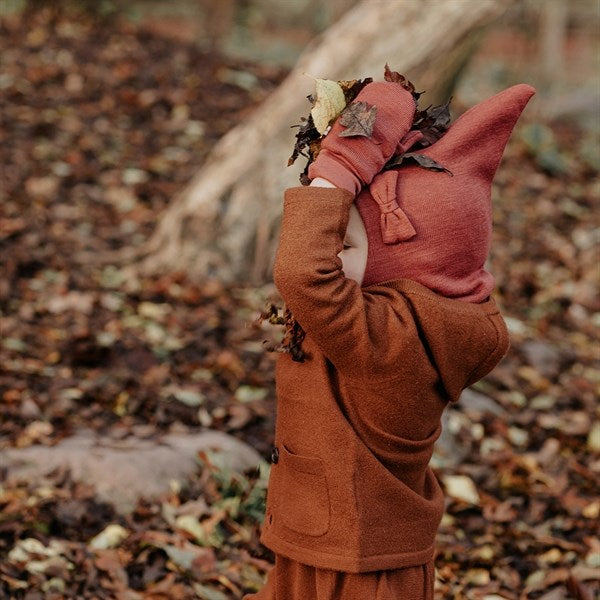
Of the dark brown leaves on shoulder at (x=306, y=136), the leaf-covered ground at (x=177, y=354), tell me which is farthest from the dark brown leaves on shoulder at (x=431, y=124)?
the leaf-covered ground at (x=177, y=354)

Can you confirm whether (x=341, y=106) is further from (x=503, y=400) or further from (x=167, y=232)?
(x=167, y=232)

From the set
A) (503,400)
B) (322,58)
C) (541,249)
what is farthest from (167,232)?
(541,249)

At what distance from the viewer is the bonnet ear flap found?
7.97 ft

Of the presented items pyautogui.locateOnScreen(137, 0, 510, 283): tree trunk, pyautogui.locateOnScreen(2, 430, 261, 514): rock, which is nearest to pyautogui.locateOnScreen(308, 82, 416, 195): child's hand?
pyautogui.locateOnScreen(2, 430, 261, 514): rock

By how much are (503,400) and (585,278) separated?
206 centimetres

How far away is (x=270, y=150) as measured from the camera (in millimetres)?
5871

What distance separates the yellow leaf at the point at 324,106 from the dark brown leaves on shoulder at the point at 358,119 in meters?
0.04

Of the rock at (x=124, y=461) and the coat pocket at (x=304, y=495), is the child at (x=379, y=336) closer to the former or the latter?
the coat pocket at (x=304, y=495)

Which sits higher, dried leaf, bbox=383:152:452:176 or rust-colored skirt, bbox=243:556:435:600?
dried leaf, bbox=383:152:452:176

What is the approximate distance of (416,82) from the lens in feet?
18.2

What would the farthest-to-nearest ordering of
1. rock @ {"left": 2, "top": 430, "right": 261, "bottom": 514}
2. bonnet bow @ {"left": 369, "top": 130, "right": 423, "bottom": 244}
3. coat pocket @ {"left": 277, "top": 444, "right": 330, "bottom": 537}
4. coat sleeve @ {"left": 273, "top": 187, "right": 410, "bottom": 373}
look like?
rock @ {"left": 2, "top": 430, "right": 261, "bottom": 514} < coat pocket @ {"left": 277, "top": 444, "right": 330, "bottom": 537} < bonnet bow @ {"left": 369, "top": 130, "right": 423, "bottom": 244} < coat sleeve @ {"left": 273, "top": 187, "right": 410, "bottom": 373}

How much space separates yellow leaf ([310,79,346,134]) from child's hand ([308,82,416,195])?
32 mm

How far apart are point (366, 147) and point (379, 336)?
458 mm

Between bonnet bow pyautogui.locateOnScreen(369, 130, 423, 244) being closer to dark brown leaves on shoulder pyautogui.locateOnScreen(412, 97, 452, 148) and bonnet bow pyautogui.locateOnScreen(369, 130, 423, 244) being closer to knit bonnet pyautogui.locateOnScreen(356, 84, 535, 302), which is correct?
knit bonnet pyautogui.locateOnScreen(356, 84, 535, 302)
